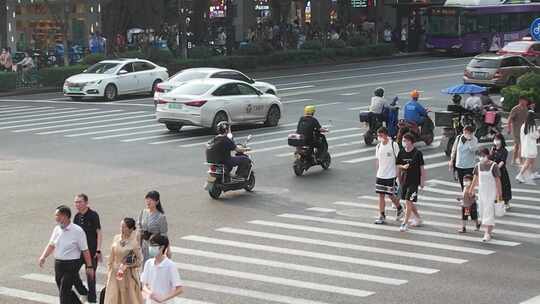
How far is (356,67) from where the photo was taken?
56.3 meters

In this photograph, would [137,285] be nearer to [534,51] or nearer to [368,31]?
[534,51]

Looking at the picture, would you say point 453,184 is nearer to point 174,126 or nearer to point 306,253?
point 306,253

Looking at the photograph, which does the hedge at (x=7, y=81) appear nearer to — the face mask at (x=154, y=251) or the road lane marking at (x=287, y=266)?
the road lane marking at (x=287, y=266)

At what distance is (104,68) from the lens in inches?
1635

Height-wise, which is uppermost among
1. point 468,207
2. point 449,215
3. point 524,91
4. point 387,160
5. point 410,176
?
point 387,160

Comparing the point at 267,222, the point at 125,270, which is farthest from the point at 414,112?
the point at 125,270

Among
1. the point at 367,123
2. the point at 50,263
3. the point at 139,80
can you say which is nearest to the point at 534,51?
the point at 139,80

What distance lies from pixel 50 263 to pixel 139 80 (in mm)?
25597

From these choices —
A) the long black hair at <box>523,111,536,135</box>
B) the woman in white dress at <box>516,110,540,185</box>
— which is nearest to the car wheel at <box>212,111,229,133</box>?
the woman in white dress at <box>516,110,540,185</box>

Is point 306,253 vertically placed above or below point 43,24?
below

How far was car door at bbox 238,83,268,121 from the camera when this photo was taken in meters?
32.0

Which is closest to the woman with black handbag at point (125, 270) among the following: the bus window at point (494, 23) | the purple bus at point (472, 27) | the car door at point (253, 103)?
the car door at point (253, 103)

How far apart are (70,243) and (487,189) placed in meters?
7.58

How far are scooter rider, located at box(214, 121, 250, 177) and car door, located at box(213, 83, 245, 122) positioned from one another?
908 cm
